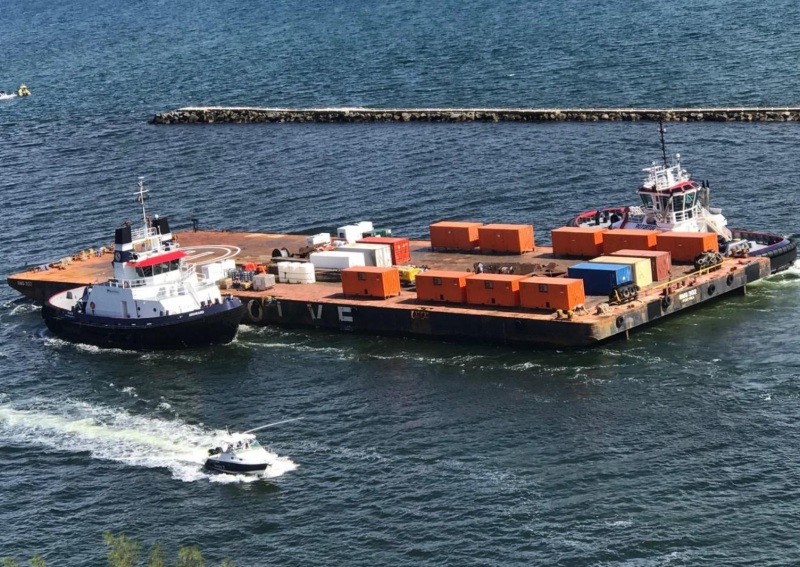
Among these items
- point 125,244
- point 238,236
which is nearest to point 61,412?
point 125,244

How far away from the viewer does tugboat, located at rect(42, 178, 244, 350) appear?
105 meters

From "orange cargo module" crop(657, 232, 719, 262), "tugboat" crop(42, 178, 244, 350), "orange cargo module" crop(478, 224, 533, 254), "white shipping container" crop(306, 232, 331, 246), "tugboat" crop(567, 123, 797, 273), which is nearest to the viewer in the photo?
"tugboat" crop(42, 178, 244, 350)

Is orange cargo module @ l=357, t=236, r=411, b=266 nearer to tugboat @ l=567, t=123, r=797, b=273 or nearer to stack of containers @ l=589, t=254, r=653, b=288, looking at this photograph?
Result: stack of containers @ l=589, t=254, r=653, b=288

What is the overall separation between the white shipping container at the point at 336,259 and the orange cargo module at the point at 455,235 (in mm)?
9077

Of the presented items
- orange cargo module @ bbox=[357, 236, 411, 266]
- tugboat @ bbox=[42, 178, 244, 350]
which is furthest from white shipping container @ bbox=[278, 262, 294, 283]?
tugboat @ bbox=[42, 178, 244, 350]

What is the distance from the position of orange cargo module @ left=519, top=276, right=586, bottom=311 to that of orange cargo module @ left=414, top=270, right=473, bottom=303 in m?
5.06

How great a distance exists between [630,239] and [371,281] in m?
21.2

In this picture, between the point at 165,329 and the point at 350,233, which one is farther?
the point at 350,233

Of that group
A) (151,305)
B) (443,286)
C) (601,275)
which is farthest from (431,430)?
(151,305)

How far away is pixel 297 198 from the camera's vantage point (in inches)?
5728

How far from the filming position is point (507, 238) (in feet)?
377

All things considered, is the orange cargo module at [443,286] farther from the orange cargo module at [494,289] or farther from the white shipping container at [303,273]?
the white shipping container at [303,273]

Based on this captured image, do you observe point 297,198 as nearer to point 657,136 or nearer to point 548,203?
point 548,203

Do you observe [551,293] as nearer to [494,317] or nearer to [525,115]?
[494,317]
